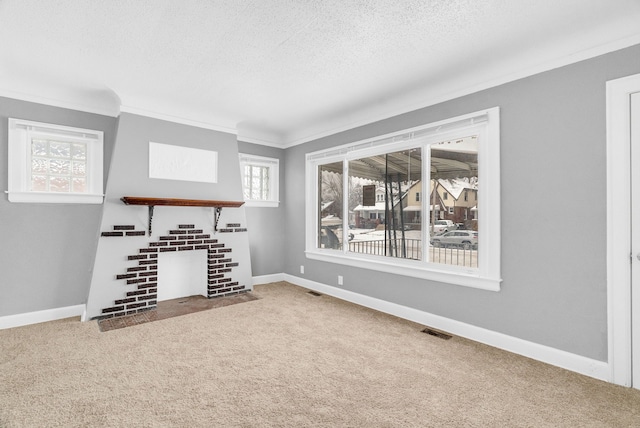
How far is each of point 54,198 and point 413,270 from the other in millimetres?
4141

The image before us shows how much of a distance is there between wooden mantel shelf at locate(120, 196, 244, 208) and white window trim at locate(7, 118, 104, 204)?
50 cm

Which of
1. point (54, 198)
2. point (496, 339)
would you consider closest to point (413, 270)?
point (496, 339)

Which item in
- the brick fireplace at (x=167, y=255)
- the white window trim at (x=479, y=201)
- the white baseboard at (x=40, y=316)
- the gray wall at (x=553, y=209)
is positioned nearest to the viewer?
the gray wall at (x=553, y=209)

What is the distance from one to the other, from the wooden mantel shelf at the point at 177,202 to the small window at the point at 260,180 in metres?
0.73

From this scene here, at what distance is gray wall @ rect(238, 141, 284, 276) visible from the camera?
16.4 feet

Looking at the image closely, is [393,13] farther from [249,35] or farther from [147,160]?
[147,160]

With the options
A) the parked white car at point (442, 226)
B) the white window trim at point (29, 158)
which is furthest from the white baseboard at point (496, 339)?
the white window trim at point (29, 158)

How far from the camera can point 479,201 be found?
2.85m

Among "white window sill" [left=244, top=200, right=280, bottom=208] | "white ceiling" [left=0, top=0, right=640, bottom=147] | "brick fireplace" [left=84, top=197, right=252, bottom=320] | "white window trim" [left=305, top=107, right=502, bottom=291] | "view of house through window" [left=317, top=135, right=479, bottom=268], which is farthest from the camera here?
"white window sill" [left=244, top=200, right=280, bottom=208]

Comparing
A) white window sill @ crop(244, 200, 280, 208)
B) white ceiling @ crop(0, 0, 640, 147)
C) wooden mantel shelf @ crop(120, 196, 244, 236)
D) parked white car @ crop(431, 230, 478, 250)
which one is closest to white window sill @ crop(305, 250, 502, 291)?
parked white car @ crop(431, 230, 478, 250)

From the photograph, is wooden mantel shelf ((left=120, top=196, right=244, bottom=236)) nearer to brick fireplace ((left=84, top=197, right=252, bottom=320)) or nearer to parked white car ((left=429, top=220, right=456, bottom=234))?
brick fireplace ((left=84, top=197, right=252, bottom=320))

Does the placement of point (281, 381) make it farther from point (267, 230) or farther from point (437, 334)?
point (267, 230)

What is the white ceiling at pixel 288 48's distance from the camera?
6.58ft

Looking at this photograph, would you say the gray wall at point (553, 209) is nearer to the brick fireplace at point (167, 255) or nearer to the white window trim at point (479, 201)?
the white window trim at point (479, 201)
